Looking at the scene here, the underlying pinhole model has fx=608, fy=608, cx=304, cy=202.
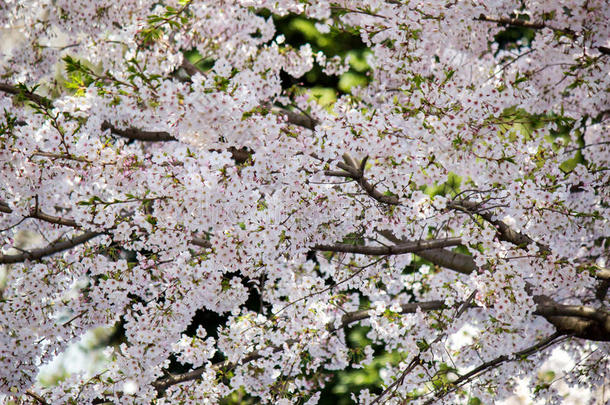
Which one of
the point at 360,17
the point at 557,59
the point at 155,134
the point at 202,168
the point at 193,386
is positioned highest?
the point at 360,17

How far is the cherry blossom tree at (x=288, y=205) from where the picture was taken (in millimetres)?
3822

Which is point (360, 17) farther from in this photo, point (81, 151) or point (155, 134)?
point (81, 151)

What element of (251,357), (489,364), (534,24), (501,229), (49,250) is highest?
(534,24)

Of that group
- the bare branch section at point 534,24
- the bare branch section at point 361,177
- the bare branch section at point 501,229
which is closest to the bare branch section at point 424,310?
the bare branch section at point 501,229

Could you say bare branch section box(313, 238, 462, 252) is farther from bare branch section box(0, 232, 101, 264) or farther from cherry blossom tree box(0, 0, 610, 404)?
bare branch section box(0, 232, 101, 264)

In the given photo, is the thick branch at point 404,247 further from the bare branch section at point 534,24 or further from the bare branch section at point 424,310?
the bare branch section at point 534,24

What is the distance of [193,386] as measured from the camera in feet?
16.4

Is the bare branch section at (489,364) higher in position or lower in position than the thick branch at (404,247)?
lower

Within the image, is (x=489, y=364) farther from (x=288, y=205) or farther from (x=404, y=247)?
(x=288, y=205)

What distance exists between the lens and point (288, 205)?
404 centimetres

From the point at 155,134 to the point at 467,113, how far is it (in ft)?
9.13

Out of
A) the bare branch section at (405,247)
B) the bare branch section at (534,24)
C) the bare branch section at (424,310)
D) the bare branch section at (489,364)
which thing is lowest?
the bare branch section at (489,364)

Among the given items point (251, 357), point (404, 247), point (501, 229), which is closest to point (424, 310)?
point (404, 247)

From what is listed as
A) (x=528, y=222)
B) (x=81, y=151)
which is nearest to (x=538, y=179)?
(x=528, y=222)
